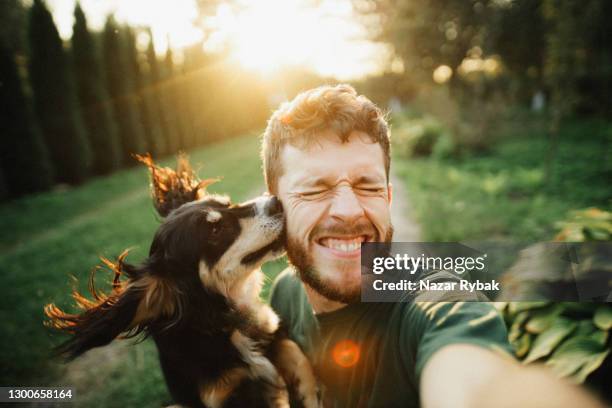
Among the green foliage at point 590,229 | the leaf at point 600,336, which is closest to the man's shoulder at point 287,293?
the leaf at point 600,336

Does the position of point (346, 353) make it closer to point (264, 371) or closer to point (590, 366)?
point (264, 371)

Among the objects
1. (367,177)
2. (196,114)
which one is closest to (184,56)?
(196,114)

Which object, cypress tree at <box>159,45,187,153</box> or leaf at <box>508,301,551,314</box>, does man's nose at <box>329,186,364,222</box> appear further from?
cypress tree at <box>159,45,187,153</box>

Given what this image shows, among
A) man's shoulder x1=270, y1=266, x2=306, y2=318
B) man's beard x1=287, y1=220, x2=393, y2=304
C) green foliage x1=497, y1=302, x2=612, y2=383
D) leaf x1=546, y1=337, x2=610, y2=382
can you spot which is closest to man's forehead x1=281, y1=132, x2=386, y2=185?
man's beard x1=287, y1=220, x2=393, y2=304

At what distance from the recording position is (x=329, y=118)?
176cm

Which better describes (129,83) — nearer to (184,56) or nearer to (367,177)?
(184,56)

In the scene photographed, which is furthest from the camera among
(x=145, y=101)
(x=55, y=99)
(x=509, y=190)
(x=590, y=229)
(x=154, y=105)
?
(x=154, y=105)

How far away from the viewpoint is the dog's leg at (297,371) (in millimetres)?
2045

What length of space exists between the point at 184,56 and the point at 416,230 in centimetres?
2315

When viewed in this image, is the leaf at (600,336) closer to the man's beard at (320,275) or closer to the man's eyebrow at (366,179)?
the man's beard at (320,275)

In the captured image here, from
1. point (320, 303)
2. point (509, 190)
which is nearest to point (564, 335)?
point (320, 303)

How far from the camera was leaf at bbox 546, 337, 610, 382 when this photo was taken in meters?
1.36

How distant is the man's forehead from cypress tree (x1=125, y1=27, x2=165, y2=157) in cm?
1985

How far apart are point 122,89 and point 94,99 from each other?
2196 mm
